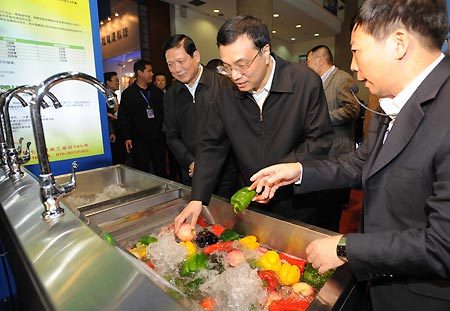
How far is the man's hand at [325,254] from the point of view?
2.73 feet

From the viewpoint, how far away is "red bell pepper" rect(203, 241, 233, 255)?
1.24 metres

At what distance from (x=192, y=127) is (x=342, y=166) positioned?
1467 millimetres

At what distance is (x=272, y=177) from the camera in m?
1.22

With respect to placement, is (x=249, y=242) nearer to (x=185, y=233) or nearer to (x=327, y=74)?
(x=185, y=233)

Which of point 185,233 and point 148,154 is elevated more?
point 185,233

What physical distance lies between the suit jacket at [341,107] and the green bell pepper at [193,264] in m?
2.45

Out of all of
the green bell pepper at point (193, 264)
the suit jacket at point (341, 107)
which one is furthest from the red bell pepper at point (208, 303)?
the suit jacket at point (341, 107)

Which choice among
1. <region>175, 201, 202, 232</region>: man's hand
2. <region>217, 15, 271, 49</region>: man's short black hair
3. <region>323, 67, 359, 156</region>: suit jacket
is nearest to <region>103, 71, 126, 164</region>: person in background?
<region>323, 67, 359, 156</region>: suit jacket

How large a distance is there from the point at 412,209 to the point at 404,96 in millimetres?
320

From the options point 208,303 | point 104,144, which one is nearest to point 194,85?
point 104,144

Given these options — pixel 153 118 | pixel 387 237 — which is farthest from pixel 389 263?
pixel 153 118

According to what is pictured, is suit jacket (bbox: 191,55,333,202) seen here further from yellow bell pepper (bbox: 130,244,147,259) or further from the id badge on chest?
the id badge on chest

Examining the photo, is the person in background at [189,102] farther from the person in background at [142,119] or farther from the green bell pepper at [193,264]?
the person in background at [142,119]

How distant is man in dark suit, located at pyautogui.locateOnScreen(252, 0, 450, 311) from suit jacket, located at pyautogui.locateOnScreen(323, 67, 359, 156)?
233 centimetres
